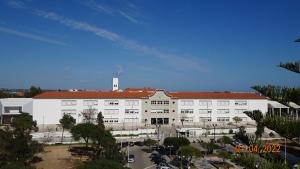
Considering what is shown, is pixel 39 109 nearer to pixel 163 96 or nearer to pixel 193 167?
pixel 163 96

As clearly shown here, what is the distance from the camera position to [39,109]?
52406mm

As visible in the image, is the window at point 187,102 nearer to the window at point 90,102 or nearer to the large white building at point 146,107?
the large white building at point 146,107

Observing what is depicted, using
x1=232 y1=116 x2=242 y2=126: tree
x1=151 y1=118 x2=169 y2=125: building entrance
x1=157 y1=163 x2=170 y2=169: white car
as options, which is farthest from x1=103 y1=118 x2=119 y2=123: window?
x1=157 y1=163 x2=170 y2=169: white car

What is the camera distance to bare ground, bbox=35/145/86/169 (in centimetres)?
2938

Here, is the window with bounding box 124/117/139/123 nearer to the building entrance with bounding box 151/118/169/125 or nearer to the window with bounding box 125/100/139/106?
the window with bounding box 125/100/139/106

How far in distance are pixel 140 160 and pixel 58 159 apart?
7684 millimetres

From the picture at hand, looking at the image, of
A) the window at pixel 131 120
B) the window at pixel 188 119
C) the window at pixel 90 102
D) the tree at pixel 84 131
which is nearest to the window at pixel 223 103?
the window at pixel 188 119

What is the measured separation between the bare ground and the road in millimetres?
5072

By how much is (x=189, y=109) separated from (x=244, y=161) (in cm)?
4972

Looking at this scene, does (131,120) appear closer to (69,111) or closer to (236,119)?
(69,111)

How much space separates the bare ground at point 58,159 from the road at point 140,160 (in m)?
5.07

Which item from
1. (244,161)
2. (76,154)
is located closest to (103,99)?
(76,154)

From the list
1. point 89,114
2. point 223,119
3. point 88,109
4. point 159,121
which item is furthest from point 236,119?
point 88,109

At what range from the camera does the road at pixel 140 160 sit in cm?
3021
